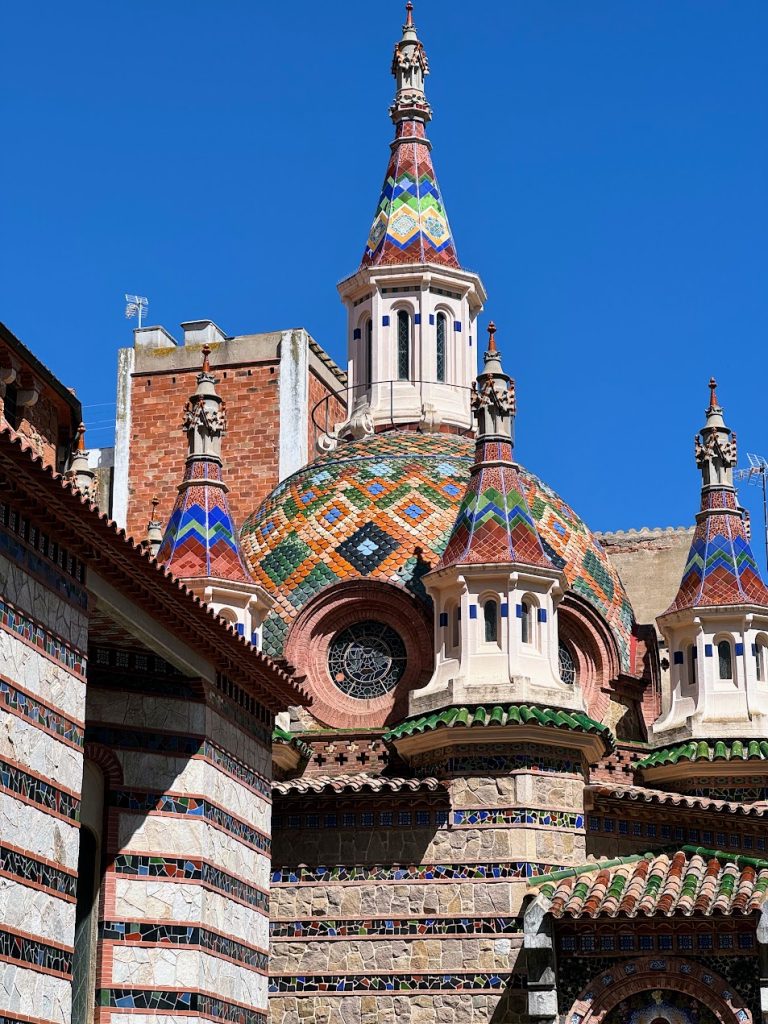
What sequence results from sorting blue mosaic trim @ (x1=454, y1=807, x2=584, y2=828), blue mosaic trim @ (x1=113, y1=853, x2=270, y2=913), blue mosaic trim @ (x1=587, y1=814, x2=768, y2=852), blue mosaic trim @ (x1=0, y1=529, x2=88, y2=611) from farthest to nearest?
blue mosaic trim @ (x1=587, y1=814, x2=768, y2=852), blue mosaic trim @ (x1=454, y1=807, x2=584, y2=828), blue mosaic trim @ (x1=113, y1=853, x2=270, y2=913), blue mosaic trim @ (x1=0, y1=529, x2=88, y2=611)

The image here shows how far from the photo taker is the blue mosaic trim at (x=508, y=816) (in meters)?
20.8

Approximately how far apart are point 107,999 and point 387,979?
17.1 feet

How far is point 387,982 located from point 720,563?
22.4 ft

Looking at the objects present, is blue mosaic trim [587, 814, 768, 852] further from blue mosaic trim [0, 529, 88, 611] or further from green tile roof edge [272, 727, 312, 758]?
blue mosaic trim [0, 529, 88, 611]

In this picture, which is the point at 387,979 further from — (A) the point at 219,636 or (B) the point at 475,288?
(B) the point at 475,288

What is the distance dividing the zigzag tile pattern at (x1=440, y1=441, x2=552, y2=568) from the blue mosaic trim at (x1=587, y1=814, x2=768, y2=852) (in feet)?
9.30

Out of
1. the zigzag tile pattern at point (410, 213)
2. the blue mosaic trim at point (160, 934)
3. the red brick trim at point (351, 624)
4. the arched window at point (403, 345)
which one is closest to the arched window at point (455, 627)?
the red brick trim at point (351, 624)

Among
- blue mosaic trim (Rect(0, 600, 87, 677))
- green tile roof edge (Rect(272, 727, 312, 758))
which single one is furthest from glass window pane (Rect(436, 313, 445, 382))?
blue mosaic trim (Rect(0, 600, 87, 677))

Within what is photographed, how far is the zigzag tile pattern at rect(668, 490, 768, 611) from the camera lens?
24.2 m

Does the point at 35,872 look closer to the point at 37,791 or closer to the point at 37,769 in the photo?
the point at 37,791

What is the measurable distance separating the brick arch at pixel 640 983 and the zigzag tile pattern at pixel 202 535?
6421 millimetres

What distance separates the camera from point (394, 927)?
20891 millimetres

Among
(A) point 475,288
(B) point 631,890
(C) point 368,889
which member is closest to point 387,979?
(C) point 368,889

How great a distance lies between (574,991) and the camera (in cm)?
1970
